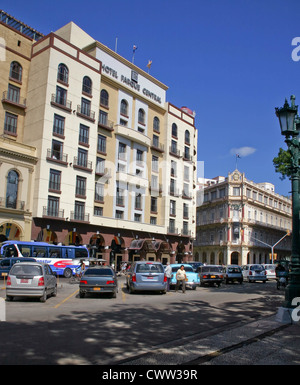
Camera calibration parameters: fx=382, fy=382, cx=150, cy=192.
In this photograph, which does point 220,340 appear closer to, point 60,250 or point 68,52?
point 60,250

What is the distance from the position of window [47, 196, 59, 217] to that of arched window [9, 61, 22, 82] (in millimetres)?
13123

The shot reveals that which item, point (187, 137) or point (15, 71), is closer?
point (15, 71)

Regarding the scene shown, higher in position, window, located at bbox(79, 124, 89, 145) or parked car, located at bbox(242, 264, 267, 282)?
window, located at bbox(79, 124, 89, 145)

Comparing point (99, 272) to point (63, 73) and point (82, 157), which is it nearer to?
point (82, 157)

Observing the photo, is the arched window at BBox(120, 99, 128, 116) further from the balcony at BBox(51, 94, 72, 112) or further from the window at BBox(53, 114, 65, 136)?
the window at BBox(53, 114, 65, 136)

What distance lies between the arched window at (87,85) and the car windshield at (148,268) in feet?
92.4

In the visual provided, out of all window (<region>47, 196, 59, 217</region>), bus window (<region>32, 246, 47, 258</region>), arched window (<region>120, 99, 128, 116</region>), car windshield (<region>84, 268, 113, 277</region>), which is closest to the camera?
car windshield (<region>84, 268, 113, 277</region>)

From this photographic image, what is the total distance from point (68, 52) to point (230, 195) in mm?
44693

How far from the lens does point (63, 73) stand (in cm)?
4041

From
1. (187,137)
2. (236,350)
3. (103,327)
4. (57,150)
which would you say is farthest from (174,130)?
(236,350)

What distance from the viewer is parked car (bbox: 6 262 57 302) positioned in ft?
49.3

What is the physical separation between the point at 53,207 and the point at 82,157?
6.83 m

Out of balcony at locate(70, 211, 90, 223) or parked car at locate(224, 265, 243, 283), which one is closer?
parked car at locate(224, 265, 243, 283)

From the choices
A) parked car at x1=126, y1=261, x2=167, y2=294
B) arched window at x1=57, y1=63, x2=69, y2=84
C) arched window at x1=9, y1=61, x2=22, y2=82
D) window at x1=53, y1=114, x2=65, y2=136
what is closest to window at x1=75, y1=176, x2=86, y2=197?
window at x1=53, y1=114, x2=65, y2=136
